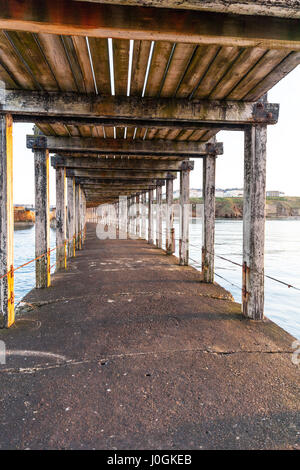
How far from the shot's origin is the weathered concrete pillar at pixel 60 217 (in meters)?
10.9

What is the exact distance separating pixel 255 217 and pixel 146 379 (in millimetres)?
3886

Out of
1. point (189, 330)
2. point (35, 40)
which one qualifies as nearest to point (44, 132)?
point (35, 40)

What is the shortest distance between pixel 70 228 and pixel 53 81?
9.70 meters

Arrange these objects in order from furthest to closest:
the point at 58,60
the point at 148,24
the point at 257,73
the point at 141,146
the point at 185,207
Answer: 1. the point at 185,207
2. the point at 141,146
3. the point at 257,73
4. the point at 58,60
5. the point at 148,24

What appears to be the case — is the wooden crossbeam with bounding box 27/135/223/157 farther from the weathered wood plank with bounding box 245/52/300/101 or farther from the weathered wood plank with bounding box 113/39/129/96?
the weathered wood plank with bounding box 113/39/129/96

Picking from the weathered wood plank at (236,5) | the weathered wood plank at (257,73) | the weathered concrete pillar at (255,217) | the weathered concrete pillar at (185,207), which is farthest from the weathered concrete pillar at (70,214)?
the weathered wood plank at (236,5)

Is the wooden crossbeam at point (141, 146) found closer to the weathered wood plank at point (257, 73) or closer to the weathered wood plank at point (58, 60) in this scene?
the weathered wood plank at point (257, 73)

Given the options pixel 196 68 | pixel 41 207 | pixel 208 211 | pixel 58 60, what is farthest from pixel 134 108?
A: pixel 208 211

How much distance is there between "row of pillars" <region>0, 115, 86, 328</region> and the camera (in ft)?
17.8

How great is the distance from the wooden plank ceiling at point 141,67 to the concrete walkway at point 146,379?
4.46 metres

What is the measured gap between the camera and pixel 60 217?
35.3 ft

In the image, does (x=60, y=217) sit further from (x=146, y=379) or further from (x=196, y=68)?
(x=146, y=379)

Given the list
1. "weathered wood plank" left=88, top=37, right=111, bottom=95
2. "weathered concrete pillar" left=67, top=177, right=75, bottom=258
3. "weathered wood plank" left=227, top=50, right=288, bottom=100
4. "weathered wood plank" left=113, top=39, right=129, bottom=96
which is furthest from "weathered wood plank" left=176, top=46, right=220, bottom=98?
"weathered concrete pillar" left=67, top=177, right=75, bottom=258

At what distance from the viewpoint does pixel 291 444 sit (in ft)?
8.96
